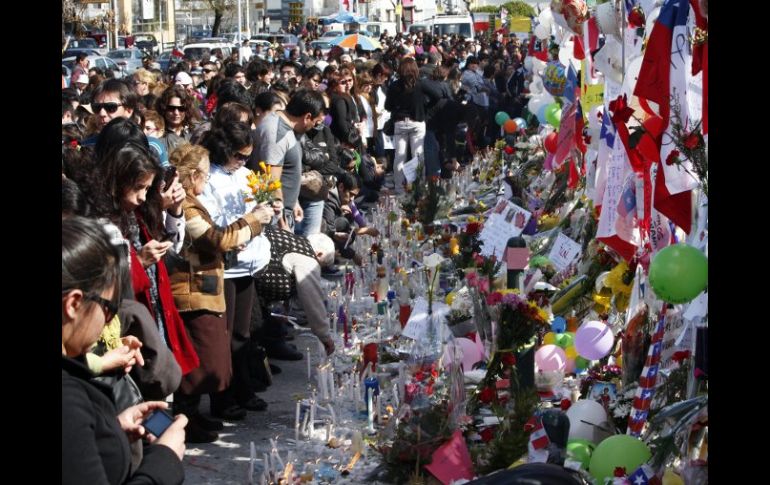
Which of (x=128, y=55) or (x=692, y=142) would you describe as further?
(x=128, y=55)

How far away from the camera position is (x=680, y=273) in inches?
163

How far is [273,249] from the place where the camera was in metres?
6.68

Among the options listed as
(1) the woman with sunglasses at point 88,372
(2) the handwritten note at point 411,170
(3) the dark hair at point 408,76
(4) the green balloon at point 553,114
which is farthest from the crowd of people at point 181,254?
(3) the dark hair at point 408,76

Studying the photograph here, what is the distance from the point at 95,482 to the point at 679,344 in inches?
113

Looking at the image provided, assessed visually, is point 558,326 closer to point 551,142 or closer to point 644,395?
point 644,395

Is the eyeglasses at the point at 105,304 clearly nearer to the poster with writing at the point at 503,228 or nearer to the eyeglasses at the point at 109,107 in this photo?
the poster with writing at the point at 503,228

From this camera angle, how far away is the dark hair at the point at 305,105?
25.0ft

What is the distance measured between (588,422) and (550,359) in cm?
106

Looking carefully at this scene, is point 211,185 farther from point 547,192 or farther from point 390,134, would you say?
point 390,134

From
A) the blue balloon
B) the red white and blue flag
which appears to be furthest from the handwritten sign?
the red white and blue flag

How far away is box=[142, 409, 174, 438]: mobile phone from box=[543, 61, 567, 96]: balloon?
7.93m

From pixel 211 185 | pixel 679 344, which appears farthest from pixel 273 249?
pixel 679 344

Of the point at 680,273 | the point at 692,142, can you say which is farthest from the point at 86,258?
the point at 692,142

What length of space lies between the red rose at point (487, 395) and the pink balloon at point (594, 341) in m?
0.45
